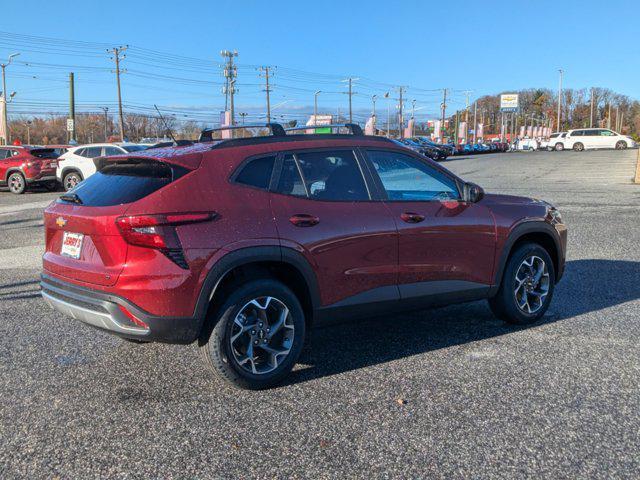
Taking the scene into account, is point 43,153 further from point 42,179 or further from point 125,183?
point 125,183

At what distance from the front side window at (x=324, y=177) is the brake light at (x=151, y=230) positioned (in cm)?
82

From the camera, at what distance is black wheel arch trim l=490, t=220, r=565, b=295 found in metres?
5.28

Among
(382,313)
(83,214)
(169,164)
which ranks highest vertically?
(169,164)

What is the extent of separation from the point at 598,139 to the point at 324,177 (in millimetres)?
63852

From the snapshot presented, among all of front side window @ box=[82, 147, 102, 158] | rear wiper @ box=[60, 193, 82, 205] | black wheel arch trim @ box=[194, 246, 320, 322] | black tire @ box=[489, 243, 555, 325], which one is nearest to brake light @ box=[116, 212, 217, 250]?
black wheel arch trim @ box=[194, 246, 320, 322]

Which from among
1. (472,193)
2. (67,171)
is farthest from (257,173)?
(67,171)

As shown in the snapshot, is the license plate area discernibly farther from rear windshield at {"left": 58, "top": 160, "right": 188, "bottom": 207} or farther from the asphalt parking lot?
the asphalt parking lot

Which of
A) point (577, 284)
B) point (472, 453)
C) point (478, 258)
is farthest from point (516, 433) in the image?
point (577, 284)

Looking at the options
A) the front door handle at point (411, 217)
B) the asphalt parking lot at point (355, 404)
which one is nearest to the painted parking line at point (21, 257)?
the asphalt parking lot at point (355, 404)

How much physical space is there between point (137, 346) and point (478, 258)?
9.40 ft

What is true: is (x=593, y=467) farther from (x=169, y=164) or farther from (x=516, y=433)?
(x=169, y=164)

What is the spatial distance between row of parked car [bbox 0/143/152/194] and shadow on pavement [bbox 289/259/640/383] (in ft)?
55.9

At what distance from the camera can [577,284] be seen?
7113 millimetres

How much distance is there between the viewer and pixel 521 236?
215 inches
